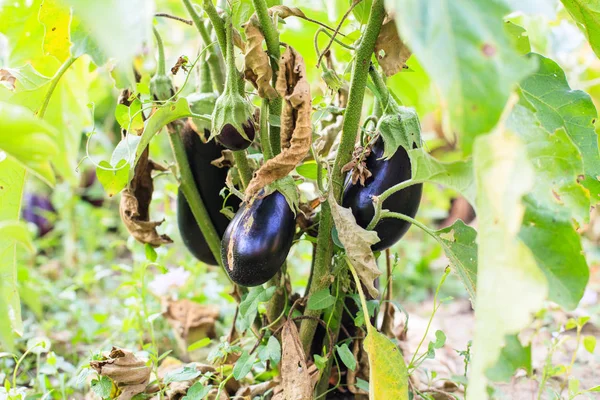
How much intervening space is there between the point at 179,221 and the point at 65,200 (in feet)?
3.93

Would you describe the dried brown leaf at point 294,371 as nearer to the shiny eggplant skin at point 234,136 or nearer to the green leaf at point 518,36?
the shiny eggplant skin at point 234,136

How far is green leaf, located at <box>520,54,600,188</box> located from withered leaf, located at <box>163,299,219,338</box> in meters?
0.75

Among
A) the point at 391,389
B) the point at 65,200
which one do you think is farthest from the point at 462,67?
the point at 65,200

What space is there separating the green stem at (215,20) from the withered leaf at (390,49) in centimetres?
17

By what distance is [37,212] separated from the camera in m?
2.21

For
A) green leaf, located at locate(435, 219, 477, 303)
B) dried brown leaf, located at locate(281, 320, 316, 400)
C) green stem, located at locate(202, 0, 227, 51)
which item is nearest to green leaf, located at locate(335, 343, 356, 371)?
dried brown leaf, located at locate(281, 320, 316, 400)

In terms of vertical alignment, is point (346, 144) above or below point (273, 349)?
above

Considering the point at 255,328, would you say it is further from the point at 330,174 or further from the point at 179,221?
the point at 330,174

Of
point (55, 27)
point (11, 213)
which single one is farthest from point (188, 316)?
point (55, 27)

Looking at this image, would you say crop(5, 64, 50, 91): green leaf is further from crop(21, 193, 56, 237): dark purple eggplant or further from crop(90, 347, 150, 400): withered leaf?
crop(21, 193, 56, 237): dark purple eggplant

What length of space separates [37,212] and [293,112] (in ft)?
6.14

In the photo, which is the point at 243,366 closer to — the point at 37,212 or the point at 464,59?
the point at 464,59

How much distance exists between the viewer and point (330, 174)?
2.27ft

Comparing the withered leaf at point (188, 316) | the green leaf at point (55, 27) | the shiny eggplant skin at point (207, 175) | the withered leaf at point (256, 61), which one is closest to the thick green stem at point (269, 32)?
the withered leaf at point (256, 61)
